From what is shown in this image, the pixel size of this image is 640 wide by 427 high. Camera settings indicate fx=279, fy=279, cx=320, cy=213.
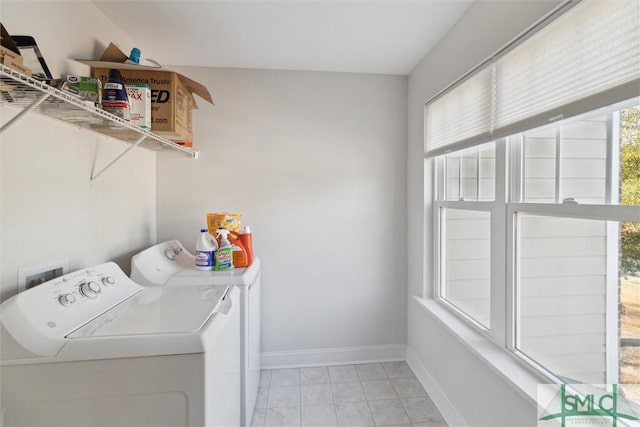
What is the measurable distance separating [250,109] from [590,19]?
2014 mm

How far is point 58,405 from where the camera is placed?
0.85 meters

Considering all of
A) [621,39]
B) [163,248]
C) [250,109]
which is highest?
[250,109]

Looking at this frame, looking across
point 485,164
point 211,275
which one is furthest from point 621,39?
point 211,275

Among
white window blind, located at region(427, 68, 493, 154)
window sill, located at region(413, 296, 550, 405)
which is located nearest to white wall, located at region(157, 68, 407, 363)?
white window blind, located at region(427, 68, 493, 154)

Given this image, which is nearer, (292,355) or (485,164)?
(485,164)

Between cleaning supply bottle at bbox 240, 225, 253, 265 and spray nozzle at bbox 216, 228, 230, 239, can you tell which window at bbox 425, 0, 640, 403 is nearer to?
cleaning supply bottle at bbox 240, 225, 253, 265

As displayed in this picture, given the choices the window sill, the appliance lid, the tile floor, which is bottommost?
the tile floor

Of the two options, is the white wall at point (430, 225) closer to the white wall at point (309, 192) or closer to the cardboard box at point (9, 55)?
the white wall at point (309, 192)

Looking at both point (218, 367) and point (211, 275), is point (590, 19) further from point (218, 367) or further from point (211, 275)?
point (211, 275)

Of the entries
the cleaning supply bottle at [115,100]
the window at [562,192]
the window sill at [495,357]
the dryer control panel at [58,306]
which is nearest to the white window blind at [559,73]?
the window at [562,192]

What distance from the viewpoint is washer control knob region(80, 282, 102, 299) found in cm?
112

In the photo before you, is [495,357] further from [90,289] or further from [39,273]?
[39,273]

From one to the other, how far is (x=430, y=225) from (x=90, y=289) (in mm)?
2062

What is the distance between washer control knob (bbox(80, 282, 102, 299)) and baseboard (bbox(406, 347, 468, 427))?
2018 millimetres
